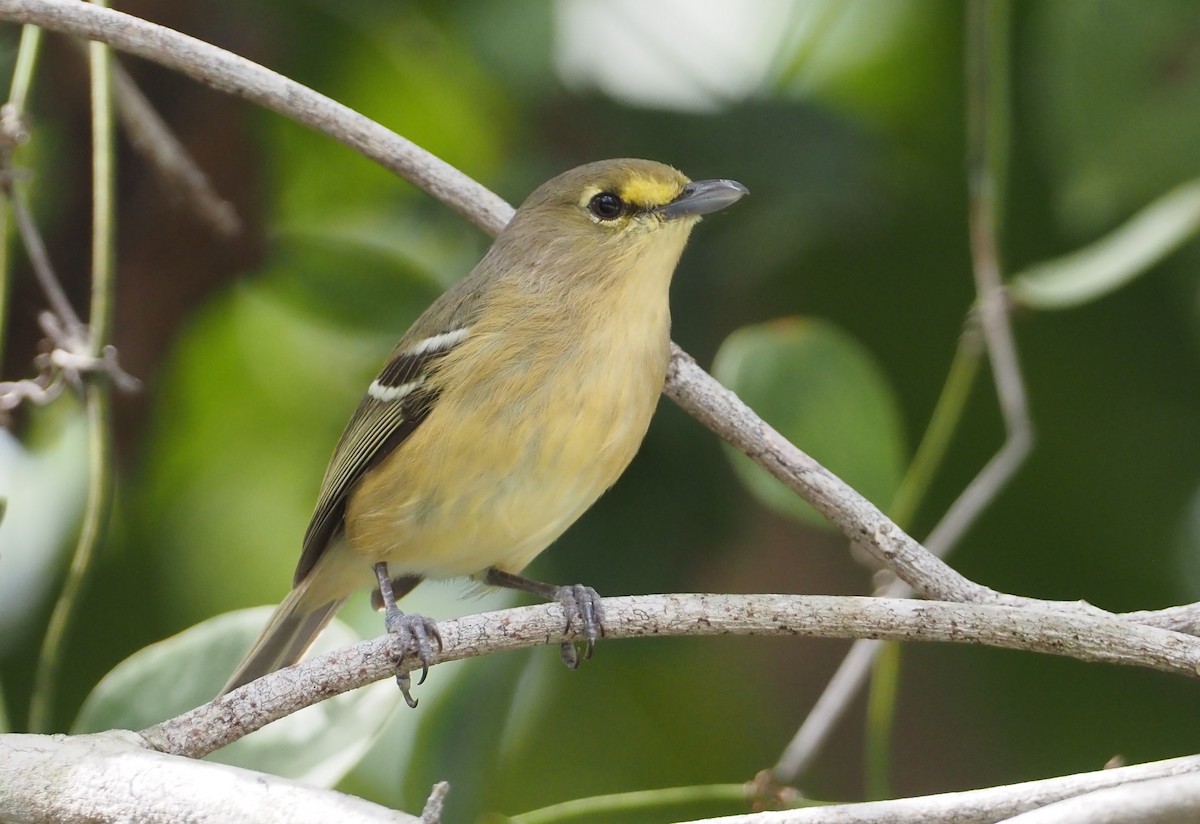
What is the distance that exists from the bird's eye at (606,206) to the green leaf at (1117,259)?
0.91m

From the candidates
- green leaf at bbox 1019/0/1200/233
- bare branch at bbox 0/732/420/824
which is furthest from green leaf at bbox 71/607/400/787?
green leaf at bbox 1019/0/1200/233

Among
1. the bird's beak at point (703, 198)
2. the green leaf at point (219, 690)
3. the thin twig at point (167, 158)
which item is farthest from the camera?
the thin twig at point (167, 158)

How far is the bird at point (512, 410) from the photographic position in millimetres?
2840

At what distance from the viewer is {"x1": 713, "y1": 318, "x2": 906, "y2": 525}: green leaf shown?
9.44ft

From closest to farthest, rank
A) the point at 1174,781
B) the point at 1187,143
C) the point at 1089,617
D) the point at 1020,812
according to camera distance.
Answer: the point at 1174,781 → the point at 1020,812 → the point at 1089,617 → the point at 1187,143

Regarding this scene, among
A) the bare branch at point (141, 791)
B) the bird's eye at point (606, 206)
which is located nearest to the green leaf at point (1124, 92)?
the bird's eye at point (606, 206)

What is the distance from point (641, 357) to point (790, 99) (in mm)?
1173

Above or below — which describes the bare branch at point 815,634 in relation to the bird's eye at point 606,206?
below

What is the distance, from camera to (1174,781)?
1487 millimetres

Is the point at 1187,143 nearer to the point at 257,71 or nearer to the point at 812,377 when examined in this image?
the point at 812,377

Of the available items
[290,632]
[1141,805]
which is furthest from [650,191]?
[1141,805]

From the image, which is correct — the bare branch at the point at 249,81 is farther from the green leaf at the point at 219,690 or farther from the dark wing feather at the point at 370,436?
the green leaf at the point at 219,690

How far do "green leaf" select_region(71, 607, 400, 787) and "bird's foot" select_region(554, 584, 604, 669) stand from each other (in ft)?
1.37

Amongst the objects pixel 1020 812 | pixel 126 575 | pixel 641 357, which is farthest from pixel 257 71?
pixel 1020 812
